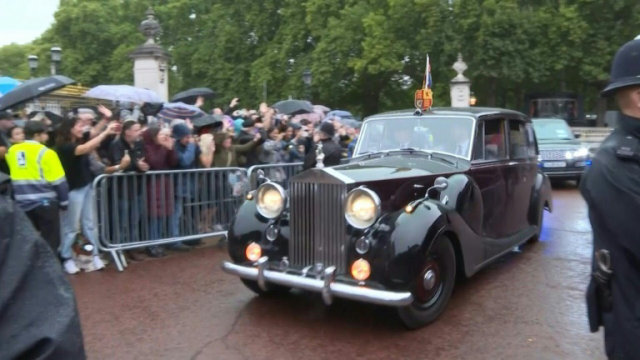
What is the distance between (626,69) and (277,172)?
742cm

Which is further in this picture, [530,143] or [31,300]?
[530,143]

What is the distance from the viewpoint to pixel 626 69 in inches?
81.3

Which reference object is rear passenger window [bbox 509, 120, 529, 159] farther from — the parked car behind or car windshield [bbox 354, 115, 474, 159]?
the parked car behind

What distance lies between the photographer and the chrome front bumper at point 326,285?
4461 mm

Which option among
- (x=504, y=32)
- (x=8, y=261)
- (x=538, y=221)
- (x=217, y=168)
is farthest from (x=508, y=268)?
(x=504, y=32)

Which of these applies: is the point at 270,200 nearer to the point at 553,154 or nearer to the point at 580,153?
the point at 553,154

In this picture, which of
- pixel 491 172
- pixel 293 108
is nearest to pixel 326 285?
pixel 491 172

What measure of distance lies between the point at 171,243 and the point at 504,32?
23662 millimetres

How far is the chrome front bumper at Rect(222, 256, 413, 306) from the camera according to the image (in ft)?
14.6

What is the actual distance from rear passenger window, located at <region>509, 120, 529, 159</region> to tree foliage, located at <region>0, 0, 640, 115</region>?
20.6 m

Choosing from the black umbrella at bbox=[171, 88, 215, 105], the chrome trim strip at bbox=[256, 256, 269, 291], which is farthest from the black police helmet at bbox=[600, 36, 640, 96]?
the black umbrella at bbox=[171, 88, 215, 105]

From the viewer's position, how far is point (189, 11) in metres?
35.3

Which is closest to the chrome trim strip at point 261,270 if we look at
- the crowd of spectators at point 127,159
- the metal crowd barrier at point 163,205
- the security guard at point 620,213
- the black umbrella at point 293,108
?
the crowd of spectators at point 127,159

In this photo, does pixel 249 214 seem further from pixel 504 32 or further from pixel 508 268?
pixel 504 32
